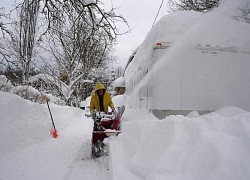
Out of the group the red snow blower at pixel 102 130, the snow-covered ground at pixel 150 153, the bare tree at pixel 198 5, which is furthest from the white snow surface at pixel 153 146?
the bare tree at pixel 198 5

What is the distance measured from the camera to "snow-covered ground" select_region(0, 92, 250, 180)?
2305mm

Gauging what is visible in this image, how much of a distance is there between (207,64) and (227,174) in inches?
130

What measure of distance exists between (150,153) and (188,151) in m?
0.55

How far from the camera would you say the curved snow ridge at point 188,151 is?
2236 mm

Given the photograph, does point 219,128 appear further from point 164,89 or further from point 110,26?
point 110,26

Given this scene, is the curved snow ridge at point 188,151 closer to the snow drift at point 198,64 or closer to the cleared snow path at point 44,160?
the cleared snow path at point 44,160

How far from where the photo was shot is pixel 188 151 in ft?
8.32

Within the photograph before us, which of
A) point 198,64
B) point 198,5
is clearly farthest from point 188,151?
point 198,5

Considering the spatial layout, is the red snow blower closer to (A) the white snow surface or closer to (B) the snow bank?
(A) the white snow surface

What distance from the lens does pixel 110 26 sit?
621cm

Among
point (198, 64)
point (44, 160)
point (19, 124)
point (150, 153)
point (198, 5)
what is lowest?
point (44, 160)

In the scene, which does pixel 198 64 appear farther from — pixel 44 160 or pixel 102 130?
pixel 44 160

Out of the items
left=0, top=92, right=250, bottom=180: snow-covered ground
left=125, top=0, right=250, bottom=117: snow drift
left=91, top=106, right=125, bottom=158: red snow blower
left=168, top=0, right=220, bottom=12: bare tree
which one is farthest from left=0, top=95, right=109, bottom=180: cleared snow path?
left=168, top=0, right=220, bottom=12: bare tree

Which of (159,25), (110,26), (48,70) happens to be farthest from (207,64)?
(48,70)
